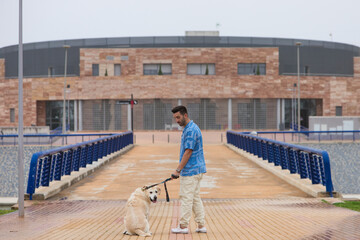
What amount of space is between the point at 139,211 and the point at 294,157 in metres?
9.65

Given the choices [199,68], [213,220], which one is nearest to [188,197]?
[213,220]

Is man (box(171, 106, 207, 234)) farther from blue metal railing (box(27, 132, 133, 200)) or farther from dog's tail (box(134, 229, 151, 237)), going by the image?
blue metal railing (box(27, 132, 133, 200))

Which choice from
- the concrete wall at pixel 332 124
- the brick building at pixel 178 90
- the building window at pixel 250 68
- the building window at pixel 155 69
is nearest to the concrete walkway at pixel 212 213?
the concrete wall at pixel 332 124

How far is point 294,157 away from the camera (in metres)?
15.1

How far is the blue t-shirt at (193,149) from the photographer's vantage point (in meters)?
6.58

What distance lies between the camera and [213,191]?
1252 centimetres

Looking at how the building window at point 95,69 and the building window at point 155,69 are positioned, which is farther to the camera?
the building window at point 95,69

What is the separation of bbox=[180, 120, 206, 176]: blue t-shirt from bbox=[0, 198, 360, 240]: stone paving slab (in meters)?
0.93

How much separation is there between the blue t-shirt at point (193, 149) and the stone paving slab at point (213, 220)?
930mm

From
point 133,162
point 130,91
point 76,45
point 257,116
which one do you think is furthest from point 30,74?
point 133,162

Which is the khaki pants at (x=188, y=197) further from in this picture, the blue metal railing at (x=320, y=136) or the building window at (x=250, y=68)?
the building window at (x=250, y=68)

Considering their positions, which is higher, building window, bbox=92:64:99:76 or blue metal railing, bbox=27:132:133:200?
building window, bbox=92:64:99:76

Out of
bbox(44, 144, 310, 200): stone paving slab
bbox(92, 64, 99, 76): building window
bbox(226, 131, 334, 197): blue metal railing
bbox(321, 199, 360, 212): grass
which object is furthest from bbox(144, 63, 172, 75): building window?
bbox(321, 199, 360, 212): grass

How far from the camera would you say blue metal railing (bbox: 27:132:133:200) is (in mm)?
10812
